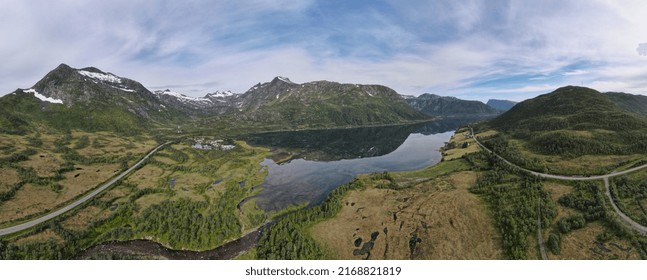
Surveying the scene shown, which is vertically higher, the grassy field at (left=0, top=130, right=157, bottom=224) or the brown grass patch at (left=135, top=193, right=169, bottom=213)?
the grassy field at (left=0, top=130, right=157, bottom=224)

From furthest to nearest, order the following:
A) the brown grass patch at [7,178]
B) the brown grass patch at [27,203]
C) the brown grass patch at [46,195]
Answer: the brown grass patch at [7,178]
the brown grass patch at [46,195]
the brown grass patch at [27,203]

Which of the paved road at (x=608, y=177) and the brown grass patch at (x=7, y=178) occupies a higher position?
the brown grass patch at (x=7, y=178)

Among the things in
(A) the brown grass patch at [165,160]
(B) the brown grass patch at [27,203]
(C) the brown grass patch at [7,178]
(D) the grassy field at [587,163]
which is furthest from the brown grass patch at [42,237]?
(D) the grassy field at [587,163]

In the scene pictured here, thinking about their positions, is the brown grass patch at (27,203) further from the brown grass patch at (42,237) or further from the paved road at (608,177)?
the paved road at (608,177)

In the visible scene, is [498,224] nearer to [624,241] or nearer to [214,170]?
[624,241]

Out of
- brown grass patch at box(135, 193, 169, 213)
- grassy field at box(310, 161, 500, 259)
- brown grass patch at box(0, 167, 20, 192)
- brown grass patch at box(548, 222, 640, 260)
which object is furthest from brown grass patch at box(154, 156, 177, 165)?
brown grass patch at box(548, 222, 640, 260)

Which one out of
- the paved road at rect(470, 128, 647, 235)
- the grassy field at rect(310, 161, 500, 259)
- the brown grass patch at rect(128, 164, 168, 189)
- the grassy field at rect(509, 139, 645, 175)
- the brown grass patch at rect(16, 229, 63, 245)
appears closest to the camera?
the paved road at rect(470, 128, 647, 235)

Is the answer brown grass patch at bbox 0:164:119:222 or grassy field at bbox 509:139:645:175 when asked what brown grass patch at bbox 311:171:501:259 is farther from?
brown grass patch at bbox 0:164:119:222

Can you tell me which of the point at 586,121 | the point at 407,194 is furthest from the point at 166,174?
the point at 586,121
